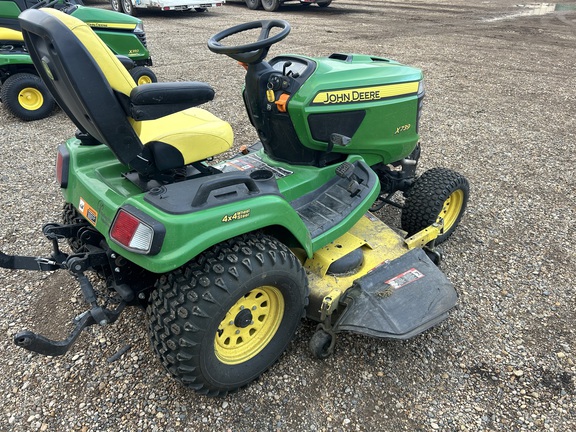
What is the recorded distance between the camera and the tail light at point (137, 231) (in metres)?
1.66

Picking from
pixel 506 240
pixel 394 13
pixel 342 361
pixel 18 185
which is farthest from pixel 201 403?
pixel 394 13

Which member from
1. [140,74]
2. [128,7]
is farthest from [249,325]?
[128,7]

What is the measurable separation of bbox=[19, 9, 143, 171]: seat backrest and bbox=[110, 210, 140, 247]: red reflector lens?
10.0 inches

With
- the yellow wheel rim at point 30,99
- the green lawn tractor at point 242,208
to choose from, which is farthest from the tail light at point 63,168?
the yellow wheel rim at point 30,99

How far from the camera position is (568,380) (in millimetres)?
2252

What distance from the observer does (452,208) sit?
332cm

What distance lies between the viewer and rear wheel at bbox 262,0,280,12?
14.9 metres

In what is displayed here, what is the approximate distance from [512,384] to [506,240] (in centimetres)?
143

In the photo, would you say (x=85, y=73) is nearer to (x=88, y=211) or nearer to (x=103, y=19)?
(x=88, y=211)

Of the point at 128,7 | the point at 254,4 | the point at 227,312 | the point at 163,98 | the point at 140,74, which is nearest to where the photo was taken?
the point at 163,98

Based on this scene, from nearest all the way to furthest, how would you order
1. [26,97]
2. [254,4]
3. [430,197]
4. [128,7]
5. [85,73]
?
[85,73] < [430,197] < [26,97] < [128,7] < [254,4]

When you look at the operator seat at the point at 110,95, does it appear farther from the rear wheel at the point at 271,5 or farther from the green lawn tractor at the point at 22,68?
the rear wheel at the point at 271,5

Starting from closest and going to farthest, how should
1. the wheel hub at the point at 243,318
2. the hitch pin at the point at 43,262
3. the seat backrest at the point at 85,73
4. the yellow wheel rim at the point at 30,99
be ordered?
the seat backrest at the point at 85,73 → the wheel hub at the point at 243,318 → the hitch pin at the point at 43,262 → the yellow wheel rim at the point at 30,99

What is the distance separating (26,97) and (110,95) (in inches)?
182
